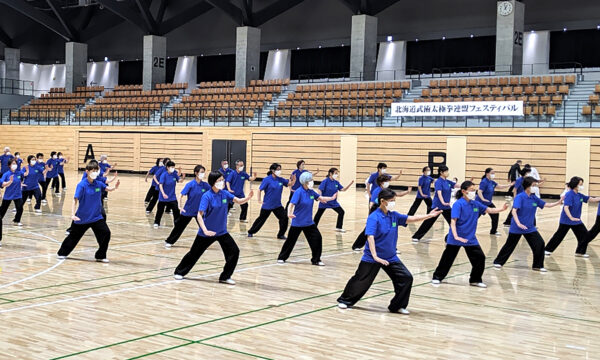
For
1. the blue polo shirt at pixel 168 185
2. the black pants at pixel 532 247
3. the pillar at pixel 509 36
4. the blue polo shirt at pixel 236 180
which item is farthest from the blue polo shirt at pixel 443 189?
the pillar at pixel 509 36

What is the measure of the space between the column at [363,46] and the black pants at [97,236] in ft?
102

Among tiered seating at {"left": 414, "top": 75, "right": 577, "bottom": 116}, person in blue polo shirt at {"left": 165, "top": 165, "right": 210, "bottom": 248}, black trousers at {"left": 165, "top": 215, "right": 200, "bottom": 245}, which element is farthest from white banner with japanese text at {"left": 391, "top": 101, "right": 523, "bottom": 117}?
black trousers at {"left": 165, "top": 215, "right": 200, "bottom": 245}

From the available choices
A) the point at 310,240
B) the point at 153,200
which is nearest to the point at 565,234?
the point at 310,240

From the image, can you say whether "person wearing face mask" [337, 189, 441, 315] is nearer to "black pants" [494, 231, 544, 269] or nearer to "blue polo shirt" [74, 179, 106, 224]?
"black pants" [494, 231, 544, 269]

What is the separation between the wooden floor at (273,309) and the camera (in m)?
7.35

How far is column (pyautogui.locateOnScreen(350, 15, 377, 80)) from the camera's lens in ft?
138

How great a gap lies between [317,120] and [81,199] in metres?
27.1

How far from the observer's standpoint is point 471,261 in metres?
11.3

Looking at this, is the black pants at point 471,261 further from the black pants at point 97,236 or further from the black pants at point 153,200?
the black pants at point 153,200

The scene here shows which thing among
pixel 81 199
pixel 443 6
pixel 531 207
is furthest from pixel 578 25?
pixel 81 199

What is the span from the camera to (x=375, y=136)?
3612 cm

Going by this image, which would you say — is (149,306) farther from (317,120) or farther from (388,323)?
(317,120)

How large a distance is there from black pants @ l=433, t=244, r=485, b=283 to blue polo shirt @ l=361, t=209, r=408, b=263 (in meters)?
2.34

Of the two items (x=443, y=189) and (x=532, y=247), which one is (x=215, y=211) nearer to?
(x=532, y=247)
